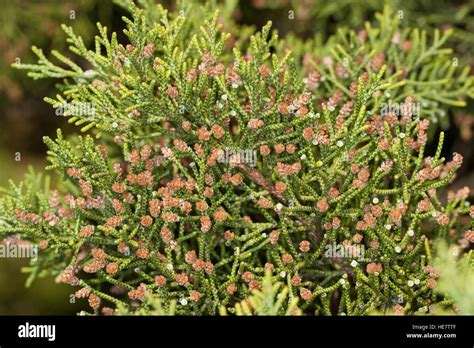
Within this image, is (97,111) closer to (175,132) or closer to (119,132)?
(119,132)

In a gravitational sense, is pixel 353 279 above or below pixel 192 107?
below

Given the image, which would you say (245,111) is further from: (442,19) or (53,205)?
(442,19)

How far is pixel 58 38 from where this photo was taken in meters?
4.09

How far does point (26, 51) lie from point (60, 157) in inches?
81.7

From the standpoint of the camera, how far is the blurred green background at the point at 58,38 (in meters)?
3.80

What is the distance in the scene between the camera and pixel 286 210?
2.33 meters

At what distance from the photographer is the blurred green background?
380 centimetres

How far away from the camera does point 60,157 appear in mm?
2375
